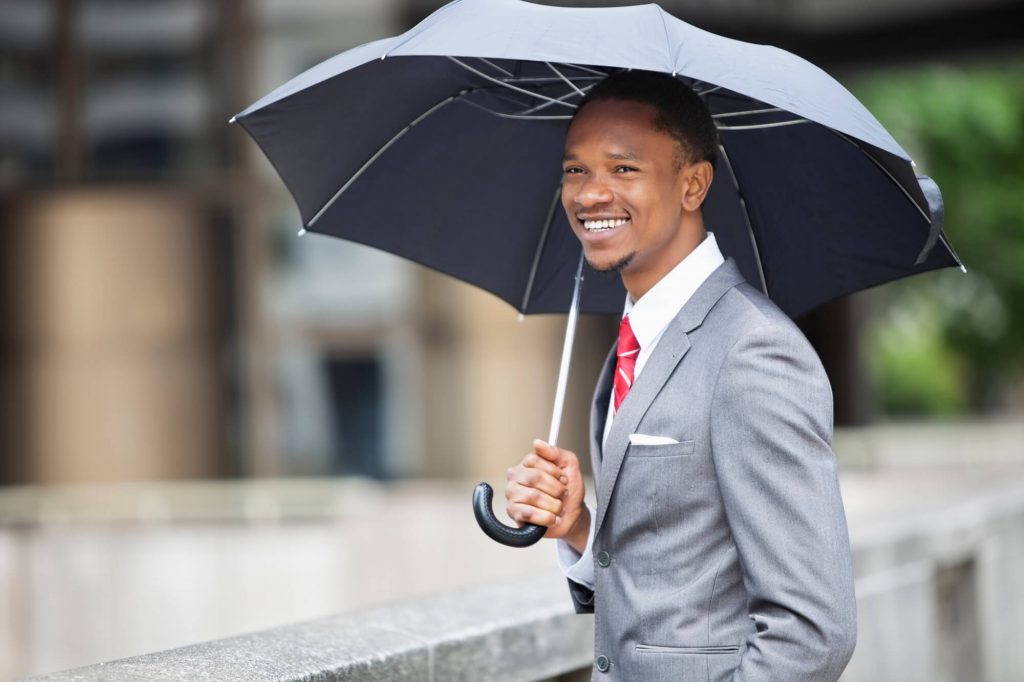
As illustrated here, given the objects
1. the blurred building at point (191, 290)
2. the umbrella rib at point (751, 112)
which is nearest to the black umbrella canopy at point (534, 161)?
the umbrella rib at point (751, 112)

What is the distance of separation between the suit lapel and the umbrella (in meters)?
0.18

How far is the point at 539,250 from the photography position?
359cm

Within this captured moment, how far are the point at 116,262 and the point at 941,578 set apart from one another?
12710mm

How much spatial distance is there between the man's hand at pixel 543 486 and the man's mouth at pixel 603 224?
40 centimetres

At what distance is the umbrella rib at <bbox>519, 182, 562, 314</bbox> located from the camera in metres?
3.54

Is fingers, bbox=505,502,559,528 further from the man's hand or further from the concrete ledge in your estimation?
the concrete ledge

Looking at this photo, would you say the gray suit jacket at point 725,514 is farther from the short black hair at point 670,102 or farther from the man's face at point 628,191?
the short black hair at point 670,102

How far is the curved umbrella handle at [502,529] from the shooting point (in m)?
2.53

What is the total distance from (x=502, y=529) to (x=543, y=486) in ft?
0.37

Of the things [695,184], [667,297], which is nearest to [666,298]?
[667,297]

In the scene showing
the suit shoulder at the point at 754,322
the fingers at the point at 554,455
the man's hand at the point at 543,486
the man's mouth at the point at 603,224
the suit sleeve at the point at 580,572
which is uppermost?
the man's mouth at the point at 603,224

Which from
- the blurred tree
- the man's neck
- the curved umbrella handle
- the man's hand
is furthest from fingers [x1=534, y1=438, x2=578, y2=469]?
the blurred tree

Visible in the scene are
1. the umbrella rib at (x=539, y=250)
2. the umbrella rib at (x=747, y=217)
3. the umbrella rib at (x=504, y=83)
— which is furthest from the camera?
the umbrella rib at (x=539, y=250)

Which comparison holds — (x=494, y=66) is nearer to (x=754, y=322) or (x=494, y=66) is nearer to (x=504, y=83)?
(x=504, y=83)
